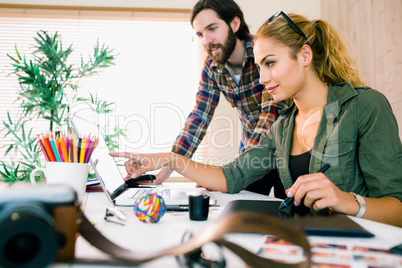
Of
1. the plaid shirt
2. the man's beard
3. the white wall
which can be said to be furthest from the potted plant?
the man's beard

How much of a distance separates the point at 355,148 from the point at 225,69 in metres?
1.05

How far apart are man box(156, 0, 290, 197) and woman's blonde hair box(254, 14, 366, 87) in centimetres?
62

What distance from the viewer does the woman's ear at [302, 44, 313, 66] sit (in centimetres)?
115

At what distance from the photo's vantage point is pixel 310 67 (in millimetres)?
1177

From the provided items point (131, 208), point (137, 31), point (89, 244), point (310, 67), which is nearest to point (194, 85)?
point (137, 31)

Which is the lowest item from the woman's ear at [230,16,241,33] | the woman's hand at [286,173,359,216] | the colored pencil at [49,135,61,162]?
the woman's hand at [286,173,359,216]

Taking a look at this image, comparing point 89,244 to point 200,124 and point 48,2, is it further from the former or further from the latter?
point 48,2

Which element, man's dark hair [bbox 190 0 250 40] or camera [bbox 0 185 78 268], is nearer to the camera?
camera [bbox 0 185 78 268]

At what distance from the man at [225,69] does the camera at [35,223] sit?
1.38 metres

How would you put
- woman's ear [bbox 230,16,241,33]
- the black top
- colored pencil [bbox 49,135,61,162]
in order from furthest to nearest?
woman's ear [bbox 230,16,241,33] < the black top < colored pencil [bbox 49,135,61,162]

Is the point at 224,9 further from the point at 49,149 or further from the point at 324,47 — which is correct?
the point at 49,149

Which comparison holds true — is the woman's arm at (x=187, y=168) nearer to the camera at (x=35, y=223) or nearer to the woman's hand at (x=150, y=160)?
the woman's hand at (x=150, y=160)

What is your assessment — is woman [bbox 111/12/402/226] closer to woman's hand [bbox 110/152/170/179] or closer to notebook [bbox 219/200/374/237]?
woman's hand [bbox 110/152/170/179]

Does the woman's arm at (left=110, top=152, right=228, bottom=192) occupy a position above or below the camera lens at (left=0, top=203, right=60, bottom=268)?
below
